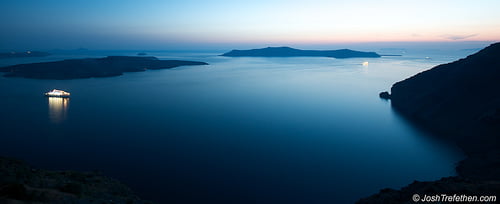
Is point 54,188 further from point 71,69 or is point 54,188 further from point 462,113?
point 71,69

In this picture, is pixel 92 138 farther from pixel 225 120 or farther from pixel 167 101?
pixel 167 101

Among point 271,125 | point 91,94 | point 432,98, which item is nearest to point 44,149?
point 271,125

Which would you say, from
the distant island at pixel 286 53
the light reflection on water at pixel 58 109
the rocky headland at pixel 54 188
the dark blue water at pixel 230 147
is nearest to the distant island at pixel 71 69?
the light reflection on water at pixel 58 109

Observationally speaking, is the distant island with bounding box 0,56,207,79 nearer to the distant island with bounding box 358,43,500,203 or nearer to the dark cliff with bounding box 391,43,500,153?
the dark cliff with bounding box 391,43,500,153

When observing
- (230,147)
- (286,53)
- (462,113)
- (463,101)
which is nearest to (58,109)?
(230,147)

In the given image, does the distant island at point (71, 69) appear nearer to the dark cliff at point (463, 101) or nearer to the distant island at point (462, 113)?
Result: the dark cliff at point (463, 101)

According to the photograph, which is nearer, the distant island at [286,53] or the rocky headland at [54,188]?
the rocky headland at [54,188]
